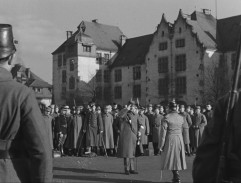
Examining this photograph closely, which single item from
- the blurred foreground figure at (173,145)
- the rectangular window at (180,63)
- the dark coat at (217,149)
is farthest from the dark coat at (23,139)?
the rectangular window at (180,63)

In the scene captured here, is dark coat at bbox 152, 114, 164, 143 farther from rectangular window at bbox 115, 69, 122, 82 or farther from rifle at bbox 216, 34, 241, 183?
rectangular window at bbox 115, 69, 122, 82

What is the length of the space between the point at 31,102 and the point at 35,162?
1.44ft

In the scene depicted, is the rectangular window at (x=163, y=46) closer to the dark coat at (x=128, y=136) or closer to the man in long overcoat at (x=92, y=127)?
the man in long overcoat at (x=92, y=127)

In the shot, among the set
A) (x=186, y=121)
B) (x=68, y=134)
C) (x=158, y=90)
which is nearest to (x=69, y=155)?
(x=68, y=134)

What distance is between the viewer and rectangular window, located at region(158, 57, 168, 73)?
63.1 metres

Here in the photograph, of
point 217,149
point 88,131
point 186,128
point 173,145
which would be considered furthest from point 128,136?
point 217,149

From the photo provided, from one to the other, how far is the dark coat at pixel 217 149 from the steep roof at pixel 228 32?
5652 cm

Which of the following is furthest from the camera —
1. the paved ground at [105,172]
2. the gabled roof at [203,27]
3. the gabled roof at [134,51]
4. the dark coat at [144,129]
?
the gabled roof at [134,51]

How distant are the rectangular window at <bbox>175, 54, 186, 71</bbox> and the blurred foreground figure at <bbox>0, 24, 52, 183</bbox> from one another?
58.0 m

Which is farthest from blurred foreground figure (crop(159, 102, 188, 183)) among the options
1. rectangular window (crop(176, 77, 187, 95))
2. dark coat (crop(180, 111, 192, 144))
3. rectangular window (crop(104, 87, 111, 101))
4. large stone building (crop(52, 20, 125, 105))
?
rectangular window (crop(104, 87, 111, 101))

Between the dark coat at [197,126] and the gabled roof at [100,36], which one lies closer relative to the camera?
the dark coat at [197,126]

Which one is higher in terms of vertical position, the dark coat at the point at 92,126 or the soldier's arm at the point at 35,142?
the soldier's arm at the point at 35,142

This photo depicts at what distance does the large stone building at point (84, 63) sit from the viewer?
74688 mm

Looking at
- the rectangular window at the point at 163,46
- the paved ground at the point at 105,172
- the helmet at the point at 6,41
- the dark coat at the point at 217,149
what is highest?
the rectangular window at the point at 163,46
